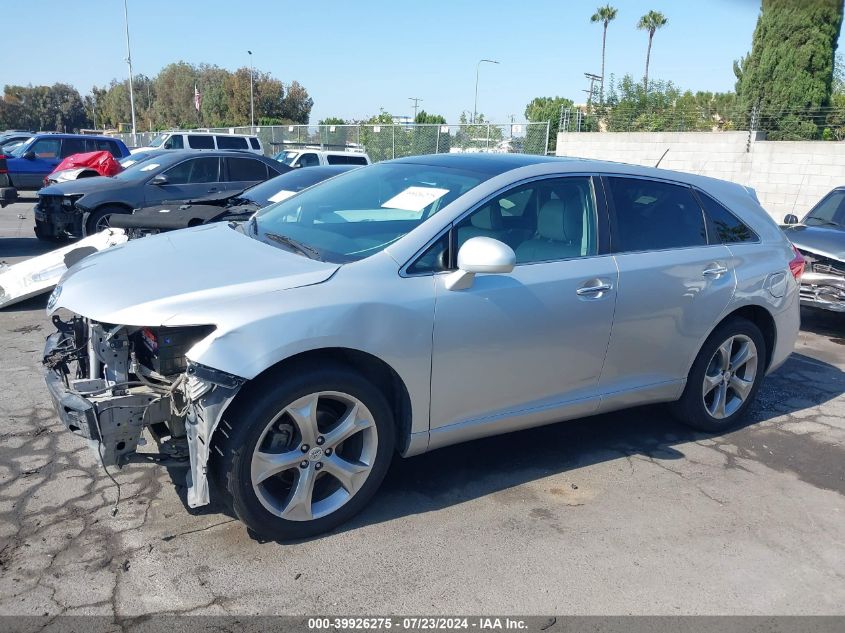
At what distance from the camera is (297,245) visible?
3607 mm

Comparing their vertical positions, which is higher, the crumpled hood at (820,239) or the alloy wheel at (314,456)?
the crumpled hood at (820,239)

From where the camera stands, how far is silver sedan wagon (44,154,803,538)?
2.93 m

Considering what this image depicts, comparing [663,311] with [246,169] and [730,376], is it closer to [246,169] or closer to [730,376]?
[730,376]

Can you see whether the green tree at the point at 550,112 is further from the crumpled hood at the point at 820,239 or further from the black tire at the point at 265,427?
the black tire at the point at 265,427

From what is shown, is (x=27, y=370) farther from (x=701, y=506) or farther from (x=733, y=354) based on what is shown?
(x=733, y=354)

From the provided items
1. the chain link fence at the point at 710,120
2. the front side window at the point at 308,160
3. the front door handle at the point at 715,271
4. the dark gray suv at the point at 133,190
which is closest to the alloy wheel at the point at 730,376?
the front door handle at the point at 715,271

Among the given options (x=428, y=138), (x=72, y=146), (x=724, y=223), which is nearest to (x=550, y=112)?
(x=428, y=138)

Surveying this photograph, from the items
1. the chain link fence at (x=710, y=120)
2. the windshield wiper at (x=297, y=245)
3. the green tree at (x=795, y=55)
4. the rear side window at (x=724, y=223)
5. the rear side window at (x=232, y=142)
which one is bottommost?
the windshield wiper at (x=297, y=245)

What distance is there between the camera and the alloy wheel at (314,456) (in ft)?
9.93

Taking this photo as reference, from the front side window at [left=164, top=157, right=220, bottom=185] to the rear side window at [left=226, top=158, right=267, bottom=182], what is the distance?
0.88ft

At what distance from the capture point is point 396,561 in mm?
3082

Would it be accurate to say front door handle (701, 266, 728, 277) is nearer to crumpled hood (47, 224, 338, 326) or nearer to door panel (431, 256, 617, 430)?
door panel (431, 256, 617, 430)

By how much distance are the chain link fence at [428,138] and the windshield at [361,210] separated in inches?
575

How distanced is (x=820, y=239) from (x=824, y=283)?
2.14ft
